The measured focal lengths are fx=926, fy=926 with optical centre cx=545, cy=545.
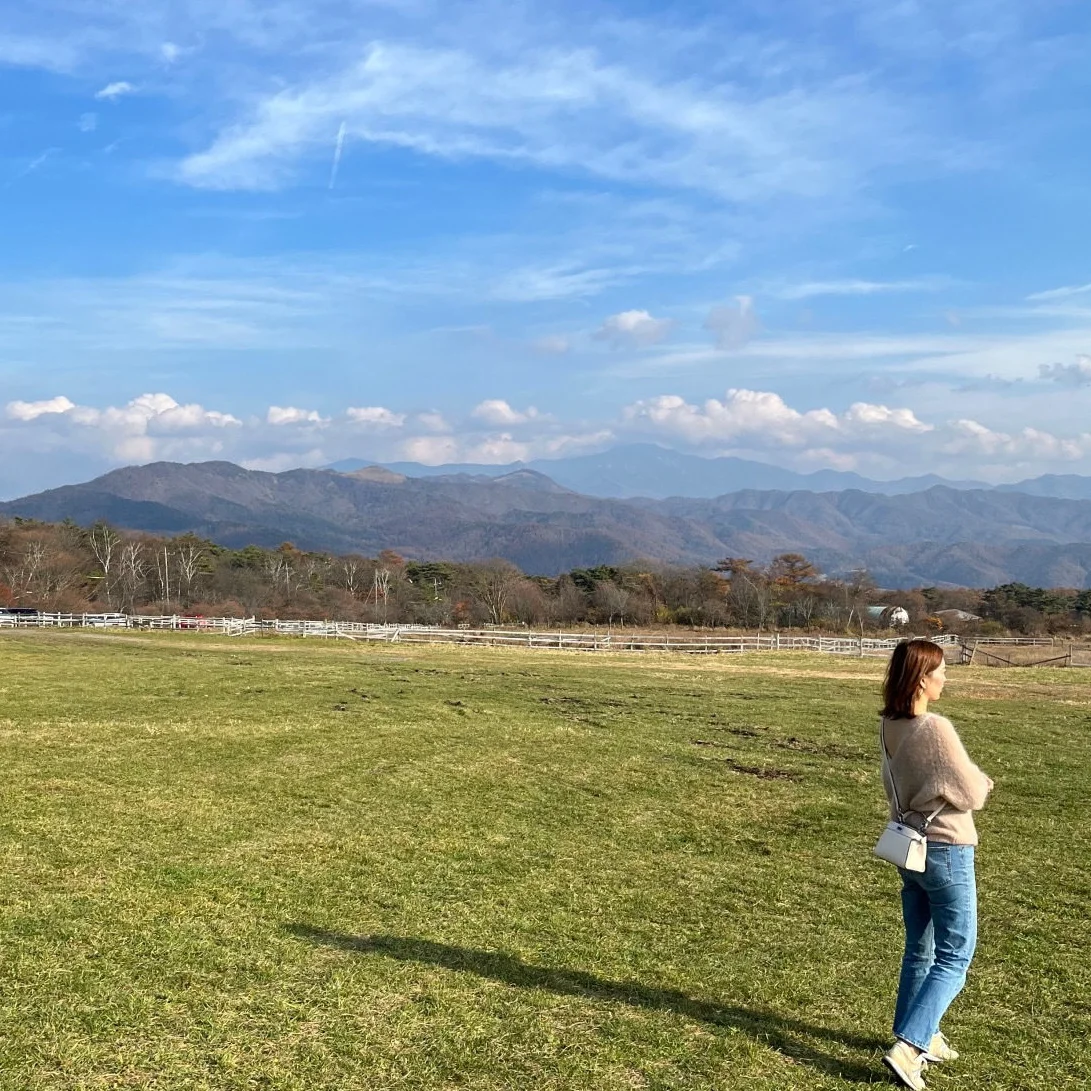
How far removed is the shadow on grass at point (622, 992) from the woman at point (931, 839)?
1.15 feet

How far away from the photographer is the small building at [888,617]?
10109cm

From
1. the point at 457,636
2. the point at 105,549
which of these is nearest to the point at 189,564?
the point at 105,549

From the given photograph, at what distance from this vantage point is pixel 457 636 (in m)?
56.7

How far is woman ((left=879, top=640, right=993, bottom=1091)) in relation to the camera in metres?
5.00

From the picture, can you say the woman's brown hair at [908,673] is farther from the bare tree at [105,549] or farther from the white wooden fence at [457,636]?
the bare tree at [105,549]

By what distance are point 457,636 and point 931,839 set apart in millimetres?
52311

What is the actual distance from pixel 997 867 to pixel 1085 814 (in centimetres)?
361

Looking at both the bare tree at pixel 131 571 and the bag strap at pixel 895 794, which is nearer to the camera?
the bag strap at pixel 895 794

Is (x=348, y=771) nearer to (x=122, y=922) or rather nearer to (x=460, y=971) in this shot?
(x=122, y=922)

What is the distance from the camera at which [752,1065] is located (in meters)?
5.05

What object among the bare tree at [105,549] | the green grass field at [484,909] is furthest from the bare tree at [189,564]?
the green grass field at [484,909]

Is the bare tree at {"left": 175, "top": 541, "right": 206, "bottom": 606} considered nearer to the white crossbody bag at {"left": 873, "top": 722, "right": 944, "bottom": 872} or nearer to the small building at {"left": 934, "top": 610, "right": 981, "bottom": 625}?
the small building at {"left": 934, "top": 610, "right": 981, "bottom": 625}

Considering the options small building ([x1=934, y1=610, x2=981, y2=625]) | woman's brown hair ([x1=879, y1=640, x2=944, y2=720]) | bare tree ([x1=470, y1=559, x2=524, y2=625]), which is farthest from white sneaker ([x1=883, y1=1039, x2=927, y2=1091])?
small building ([x1=934, y1=610, x2=981, y2=625])

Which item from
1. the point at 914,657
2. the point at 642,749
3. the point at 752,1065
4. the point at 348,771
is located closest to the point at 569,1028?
the point at 752,1065
